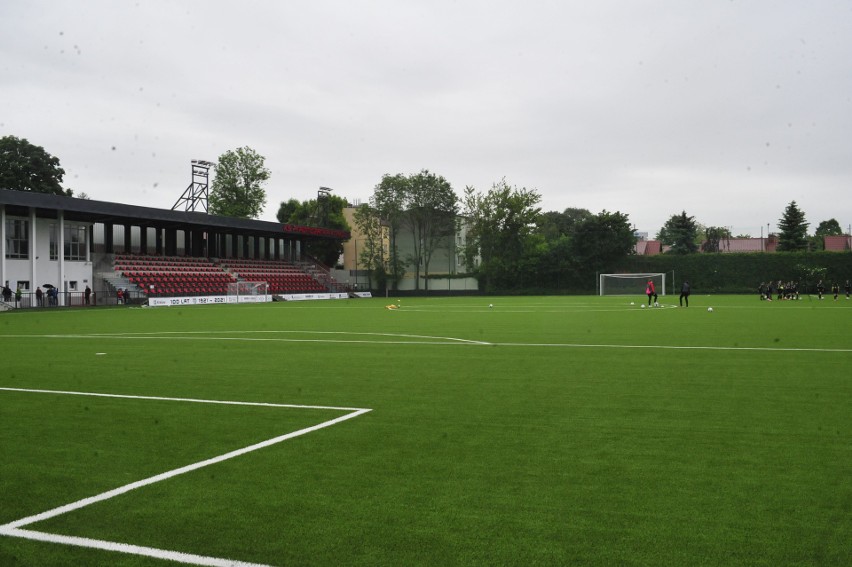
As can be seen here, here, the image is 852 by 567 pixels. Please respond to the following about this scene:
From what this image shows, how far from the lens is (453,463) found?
563cm

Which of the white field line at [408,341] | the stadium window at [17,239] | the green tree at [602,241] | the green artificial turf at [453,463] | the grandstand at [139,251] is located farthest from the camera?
the green tree at [602,241]

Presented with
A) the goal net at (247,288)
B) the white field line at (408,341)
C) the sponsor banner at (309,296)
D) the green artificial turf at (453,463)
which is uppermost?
the goal net at (247,288)

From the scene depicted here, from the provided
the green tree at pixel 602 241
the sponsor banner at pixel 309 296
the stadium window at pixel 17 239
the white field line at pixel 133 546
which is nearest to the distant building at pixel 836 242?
the green tree at pixel 602 241

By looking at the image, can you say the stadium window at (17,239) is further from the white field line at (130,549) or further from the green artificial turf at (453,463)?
the white field line at (130,549)

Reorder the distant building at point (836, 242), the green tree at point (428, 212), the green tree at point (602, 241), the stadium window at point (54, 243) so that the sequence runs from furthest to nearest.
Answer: the distant building at point (836, 242)
the green tree at point (428, 212)
the green tree at point (602, 241)
the stadium window at point (54, 243)

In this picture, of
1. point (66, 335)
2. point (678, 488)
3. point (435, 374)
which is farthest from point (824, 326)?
point (66, 335)

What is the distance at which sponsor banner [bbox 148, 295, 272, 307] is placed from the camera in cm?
5000

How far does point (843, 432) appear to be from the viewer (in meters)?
6.57

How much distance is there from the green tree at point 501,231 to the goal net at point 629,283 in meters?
9.56

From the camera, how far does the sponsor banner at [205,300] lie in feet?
164

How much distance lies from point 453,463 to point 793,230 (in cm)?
9008

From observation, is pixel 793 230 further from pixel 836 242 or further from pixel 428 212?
pixel 428 212

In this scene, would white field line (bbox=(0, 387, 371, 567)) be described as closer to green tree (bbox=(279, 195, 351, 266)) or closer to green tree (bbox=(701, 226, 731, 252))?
green tree (bbox=(279, 195, 351, 266))

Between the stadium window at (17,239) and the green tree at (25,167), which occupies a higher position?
the green tree at (25,167)
